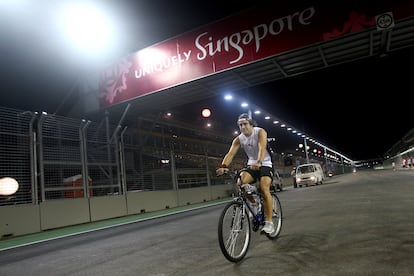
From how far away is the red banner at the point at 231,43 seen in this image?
11703mm

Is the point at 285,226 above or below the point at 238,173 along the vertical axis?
below

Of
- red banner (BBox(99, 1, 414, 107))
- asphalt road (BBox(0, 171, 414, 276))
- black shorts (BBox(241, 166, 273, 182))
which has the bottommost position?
asphalt road (BBox(0, 171, 414, 276))

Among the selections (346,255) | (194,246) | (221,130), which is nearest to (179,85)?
(194,246)

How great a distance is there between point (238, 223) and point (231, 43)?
30.8ft

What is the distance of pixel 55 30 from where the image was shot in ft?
43.2

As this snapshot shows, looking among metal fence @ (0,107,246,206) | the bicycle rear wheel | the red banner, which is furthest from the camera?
metal fence @ (0,107,246,206)

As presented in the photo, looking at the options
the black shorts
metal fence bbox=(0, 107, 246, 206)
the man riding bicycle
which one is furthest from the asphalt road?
metal fence bbox=(0, 107, 246, 206)

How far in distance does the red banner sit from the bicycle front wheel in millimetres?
8236

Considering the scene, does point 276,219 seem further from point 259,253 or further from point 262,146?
point 262,146

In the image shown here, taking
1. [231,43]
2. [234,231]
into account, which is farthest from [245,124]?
[231,43]

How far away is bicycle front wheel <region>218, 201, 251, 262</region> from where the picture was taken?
16.1ft

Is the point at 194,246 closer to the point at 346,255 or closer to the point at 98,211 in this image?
the point at 346,255

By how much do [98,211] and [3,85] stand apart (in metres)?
5.78

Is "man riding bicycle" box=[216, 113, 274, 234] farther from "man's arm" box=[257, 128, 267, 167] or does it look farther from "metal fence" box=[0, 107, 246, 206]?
"metal fence" box=[0, 107, 246, 206]
